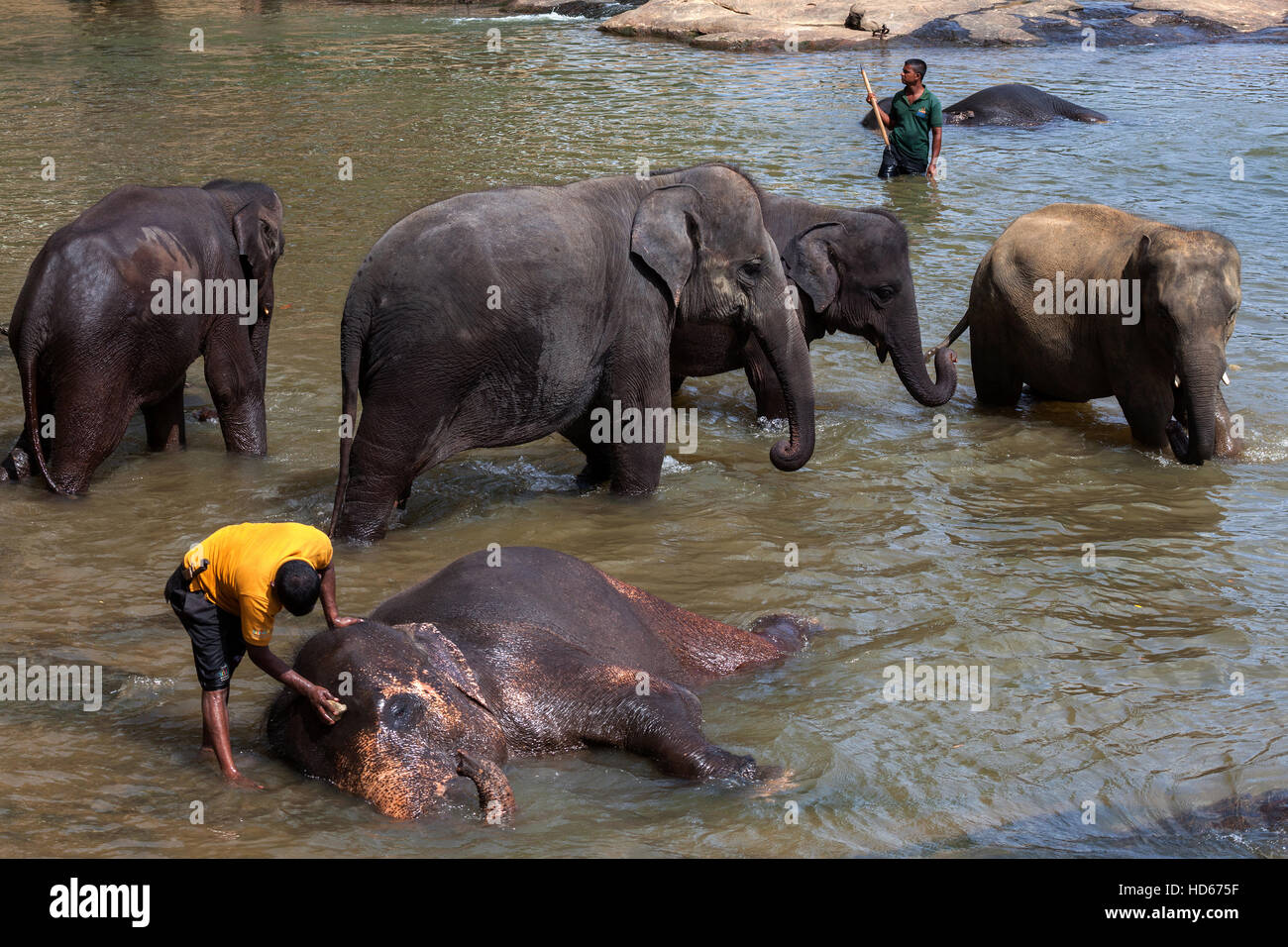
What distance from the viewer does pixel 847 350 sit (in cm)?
1101

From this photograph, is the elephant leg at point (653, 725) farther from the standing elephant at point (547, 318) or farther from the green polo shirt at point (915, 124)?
the green polo shirt at point (915, 124)

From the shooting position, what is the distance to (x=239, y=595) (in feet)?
15.0

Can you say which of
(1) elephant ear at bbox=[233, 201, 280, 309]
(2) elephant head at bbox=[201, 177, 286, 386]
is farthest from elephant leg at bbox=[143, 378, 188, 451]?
(1) elephant ear at bbox=[233, 201, 280, 309]

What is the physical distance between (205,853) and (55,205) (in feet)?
39.2

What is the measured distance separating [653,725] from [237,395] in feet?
15.5

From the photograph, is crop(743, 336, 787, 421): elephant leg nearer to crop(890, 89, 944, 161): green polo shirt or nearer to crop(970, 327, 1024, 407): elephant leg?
crop(970, 327, 1024, 407): elephant leg

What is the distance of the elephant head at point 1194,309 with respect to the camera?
319 inches

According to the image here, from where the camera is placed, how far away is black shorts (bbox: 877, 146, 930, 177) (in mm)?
16078

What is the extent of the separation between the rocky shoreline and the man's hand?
24247 mm

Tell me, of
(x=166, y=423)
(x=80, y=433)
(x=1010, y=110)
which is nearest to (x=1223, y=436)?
(x=166, y=423)

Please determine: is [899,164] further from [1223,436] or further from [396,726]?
[396,726]
